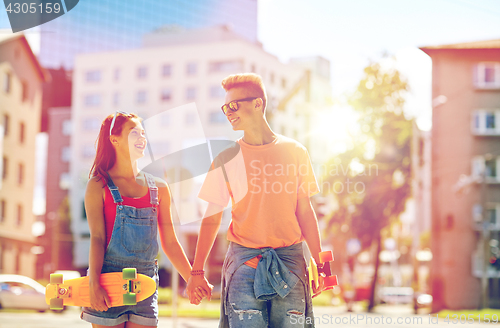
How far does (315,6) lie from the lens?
601 centimetres

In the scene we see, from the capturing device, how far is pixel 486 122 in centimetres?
1780

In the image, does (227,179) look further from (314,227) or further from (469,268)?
(469,268)

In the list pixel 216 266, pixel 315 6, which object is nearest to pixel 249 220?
pixel 315 6

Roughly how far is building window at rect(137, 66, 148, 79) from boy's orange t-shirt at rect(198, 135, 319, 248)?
4208 cm

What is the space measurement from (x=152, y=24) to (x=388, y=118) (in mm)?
6068

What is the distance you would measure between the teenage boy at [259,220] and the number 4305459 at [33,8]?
294 cm

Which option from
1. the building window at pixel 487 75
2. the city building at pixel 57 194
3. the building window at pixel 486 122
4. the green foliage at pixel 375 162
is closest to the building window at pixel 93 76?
the city building at pixel 57 194

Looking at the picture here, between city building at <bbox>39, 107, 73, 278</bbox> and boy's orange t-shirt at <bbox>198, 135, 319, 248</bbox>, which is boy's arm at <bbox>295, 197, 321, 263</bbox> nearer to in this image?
boy's orange t-shirt at <bbox>198, 135, 319, 248</bbox>

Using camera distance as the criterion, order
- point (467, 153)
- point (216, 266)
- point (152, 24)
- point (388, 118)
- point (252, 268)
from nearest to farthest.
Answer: point (252, 268), point (152, 24), point (388, 118), point (467, 153), point (216, 266)

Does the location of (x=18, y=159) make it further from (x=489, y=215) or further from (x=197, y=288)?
(x=197, y=288)

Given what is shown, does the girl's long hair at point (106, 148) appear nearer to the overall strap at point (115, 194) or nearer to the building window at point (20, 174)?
the overall strap at point (115, 194)

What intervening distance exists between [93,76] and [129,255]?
A: 40.4 m

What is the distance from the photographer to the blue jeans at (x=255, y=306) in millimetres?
3047

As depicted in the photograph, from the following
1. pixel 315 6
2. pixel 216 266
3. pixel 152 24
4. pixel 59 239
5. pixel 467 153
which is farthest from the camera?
pixel 59 239
